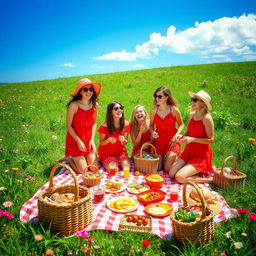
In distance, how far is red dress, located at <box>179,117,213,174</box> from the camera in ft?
15.4

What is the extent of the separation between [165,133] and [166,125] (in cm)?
21

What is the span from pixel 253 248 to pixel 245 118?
625cm

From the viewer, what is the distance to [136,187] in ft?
14.1

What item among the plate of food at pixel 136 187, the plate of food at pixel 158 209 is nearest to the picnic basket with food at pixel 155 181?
the plate of food at pixel 136 187

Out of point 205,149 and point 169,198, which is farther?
point 205,149

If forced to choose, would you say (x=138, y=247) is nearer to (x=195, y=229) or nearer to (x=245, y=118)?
(x=195, y=229)

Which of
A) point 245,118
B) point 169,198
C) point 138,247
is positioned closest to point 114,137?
point 169,198

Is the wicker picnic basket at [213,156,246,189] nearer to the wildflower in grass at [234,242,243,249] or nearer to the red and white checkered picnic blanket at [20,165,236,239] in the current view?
the red and white checkered picnic blanket at [20,165,236,239]

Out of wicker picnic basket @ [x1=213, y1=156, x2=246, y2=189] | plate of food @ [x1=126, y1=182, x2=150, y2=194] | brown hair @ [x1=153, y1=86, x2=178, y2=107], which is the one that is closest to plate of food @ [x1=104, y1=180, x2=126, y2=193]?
plate of food @ [x1=126, y1=182, x2=150, y2=194]

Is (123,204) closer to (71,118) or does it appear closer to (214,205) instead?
(214,205)

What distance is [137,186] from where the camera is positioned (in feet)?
14.2

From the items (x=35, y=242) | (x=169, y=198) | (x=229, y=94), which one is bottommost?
(x=169, y=198)

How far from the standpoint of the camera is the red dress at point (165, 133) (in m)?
5.36

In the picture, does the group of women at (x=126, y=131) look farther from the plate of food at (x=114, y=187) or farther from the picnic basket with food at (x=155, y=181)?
the plate of food at (x=114, y=187)
